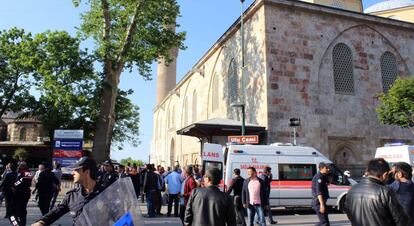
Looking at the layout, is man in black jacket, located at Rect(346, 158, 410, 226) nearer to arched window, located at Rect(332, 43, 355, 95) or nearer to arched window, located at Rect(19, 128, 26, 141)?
arched window, located at Rect(332, 43, 355, 95)

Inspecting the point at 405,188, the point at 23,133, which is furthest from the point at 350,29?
the point at 23,133

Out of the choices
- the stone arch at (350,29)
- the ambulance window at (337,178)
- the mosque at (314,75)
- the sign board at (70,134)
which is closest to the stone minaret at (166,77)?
the mosque at (314,75)

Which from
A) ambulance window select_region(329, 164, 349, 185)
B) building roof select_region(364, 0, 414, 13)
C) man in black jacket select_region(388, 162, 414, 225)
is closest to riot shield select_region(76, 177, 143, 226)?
man in black jacket select_region(388, 162, 414, 225)

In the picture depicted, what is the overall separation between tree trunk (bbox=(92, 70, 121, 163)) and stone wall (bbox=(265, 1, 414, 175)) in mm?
8503

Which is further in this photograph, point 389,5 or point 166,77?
point 166,77

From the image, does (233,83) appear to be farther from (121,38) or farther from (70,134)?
(70,134)

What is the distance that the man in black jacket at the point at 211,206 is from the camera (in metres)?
4.28

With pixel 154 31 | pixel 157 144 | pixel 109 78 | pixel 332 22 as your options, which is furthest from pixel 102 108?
pixel 157 144

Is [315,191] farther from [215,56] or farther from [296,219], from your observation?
[215,56]

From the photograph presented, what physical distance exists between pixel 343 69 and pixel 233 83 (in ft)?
23.0

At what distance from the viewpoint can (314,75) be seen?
21859 mm

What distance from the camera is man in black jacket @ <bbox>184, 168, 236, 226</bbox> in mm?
4277

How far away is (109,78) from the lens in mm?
20953

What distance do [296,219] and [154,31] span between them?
14.8m
